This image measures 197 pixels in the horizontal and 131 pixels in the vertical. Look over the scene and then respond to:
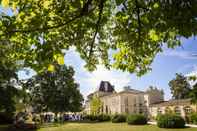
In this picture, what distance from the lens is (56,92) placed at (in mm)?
76938

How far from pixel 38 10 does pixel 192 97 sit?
15.2ft

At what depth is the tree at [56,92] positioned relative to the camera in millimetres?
76375

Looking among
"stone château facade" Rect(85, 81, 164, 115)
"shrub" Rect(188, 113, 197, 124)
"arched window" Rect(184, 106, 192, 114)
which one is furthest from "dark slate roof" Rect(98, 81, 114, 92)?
"shrub" Rect(188, 113, 197, 124)

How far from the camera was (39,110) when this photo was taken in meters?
77.1

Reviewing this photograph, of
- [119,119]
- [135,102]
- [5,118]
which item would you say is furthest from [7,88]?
[135,102]

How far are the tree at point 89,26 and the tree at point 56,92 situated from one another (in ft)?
216

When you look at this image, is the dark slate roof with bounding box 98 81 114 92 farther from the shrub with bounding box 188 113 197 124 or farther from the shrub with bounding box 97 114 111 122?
the shrub with bounding box 188 113 197 124

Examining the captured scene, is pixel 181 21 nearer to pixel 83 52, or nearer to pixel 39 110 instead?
pixel 83 52

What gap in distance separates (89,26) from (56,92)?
6818cm

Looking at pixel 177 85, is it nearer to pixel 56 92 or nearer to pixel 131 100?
pixel 131 100

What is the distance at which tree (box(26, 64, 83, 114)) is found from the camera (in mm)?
76375

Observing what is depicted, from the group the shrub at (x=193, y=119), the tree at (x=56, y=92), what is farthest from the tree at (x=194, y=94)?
the tree at (x=56, y=92)

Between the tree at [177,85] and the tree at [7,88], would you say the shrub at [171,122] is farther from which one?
the tree at [177,85]

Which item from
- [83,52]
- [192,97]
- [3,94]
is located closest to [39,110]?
[3,94]
